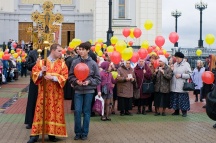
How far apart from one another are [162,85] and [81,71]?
5.53 m

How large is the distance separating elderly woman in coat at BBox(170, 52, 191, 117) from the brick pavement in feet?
1.13

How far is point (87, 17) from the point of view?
38188 mm

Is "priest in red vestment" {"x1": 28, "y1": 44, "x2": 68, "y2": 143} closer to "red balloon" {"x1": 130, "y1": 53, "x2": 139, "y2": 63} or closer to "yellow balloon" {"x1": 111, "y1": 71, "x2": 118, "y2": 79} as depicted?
"yellow balloon" {"x1": 111, "y1": 71, "x2": 118, "y2": 79}

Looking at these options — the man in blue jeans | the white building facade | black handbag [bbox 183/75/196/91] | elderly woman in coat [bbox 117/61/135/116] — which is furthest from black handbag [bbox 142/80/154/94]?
the white building facade

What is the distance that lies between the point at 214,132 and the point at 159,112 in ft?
11.9

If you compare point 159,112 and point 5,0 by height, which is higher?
point 5,0

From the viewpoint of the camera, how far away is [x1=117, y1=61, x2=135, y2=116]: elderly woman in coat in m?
13.9

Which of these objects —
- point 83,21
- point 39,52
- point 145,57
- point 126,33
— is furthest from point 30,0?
point 39,52

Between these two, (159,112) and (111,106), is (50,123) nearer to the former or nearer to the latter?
(111,106)

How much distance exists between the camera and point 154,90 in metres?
14.3

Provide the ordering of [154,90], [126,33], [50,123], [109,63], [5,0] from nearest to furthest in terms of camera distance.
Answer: [50,123] < [109,63] < [154,90] < [126,33] < [5,0]

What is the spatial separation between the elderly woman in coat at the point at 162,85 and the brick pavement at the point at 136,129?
426 millimetres

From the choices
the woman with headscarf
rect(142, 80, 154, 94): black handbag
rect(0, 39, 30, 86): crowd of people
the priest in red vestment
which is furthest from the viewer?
rect(0, 39, 30, 86): crowd of people

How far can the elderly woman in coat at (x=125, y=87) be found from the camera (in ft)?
45.5
